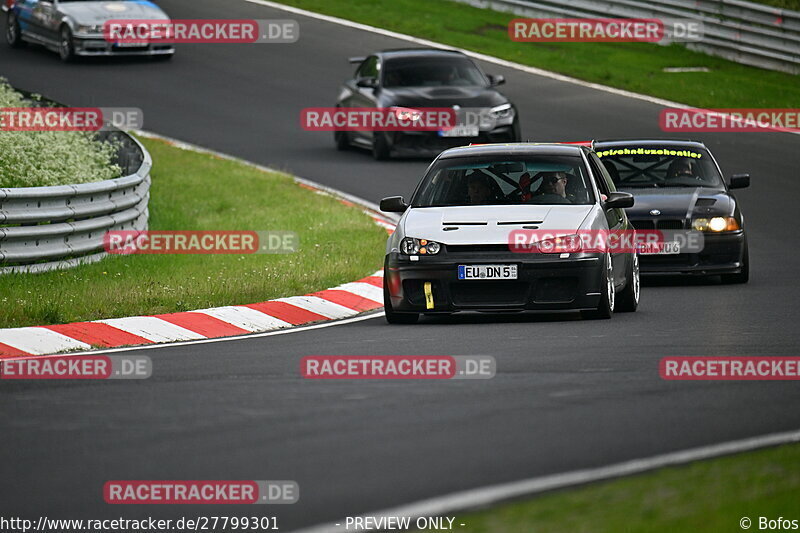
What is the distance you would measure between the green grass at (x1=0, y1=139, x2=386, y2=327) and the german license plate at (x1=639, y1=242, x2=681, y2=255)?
2.60m

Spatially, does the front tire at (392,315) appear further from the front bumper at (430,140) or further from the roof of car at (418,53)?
the roof of car at (418,53)

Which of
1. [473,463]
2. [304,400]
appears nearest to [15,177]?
[304,400]

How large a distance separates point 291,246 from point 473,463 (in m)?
10.6

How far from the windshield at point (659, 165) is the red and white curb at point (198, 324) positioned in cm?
323

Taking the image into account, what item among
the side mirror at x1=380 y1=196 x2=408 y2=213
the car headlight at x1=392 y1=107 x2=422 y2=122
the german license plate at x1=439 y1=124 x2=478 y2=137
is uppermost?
the side mirror at x1=380 y1=196 x2=408 y2=213

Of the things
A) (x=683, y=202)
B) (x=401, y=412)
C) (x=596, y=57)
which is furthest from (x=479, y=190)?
(x=596, y=57)

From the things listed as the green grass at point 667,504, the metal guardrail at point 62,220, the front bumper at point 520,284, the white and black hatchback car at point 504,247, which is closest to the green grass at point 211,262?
the metal guardrail at point 62,220

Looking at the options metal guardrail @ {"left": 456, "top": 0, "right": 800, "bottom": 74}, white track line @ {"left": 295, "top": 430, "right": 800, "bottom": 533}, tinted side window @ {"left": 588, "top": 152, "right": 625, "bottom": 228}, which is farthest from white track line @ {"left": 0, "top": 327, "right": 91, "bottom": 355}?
metal guardrail @ {"left": 456, "top": 0, "right": 800, "bottom": 74}

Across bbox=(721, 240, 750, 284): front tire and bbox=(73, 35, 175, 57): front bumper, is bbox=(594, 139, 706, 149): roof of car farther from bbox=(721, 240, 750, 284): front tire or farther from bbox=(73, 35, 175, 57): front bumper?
bbox=(73, 35, 175, 57): front bumper

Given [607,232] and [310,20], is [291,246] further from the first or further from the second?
[310,20]

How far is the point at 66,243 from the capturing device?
1544 centimetres

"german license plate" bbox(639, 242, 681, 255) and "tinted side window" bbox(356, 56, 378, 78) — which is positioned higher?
"tinted side window" bbox(356, 56, 378, 78)

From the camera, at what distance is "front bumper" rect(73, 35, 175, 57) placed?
31.6 m

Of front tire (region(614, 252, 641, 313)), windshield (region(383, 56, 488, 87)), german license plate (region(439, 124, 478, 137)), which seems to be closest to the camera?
front tire (region(614, 252, 641, 313))
